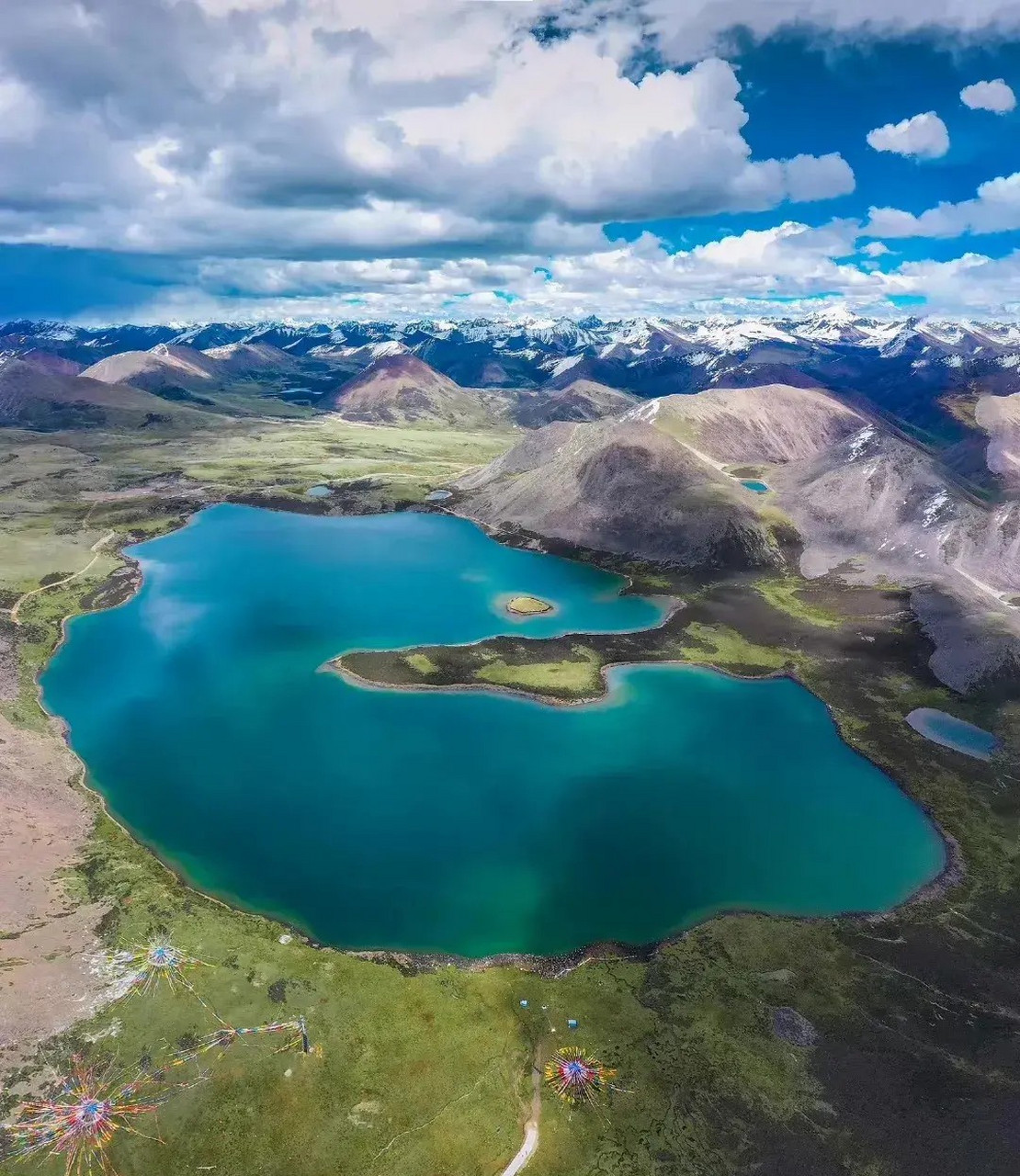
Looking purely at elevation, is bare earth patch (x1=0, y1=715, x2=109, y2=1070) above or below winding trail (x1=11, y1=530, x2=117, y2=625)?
below

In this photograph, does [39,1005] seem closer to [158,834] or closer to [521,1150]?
[158,834]

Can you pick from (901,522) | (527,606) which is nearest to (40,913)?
(527,606)

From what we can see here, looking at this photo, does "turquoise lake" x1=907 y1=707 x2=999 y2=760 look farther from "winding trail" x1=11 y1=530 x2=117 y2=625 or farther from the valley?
"winding trail" x1=11 y1=530 x2=117 y2=625

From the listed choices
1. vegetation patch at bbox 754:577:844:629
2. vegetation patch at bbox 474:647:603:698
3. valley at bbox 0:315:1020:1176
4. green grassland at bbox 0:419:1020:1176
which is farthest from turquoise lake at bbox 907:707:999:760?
vegetation patch at bbox 474:647:603:698

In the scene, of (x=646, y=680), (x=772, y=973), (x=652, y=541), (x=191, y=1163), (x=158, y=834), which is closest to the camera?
(x=191, y=1163)

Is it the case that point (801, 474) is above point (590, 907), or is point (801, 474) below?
above

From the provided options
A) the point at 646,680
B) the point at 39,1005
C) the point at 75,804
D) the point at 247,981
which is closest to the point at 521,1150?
the point at 247,981
